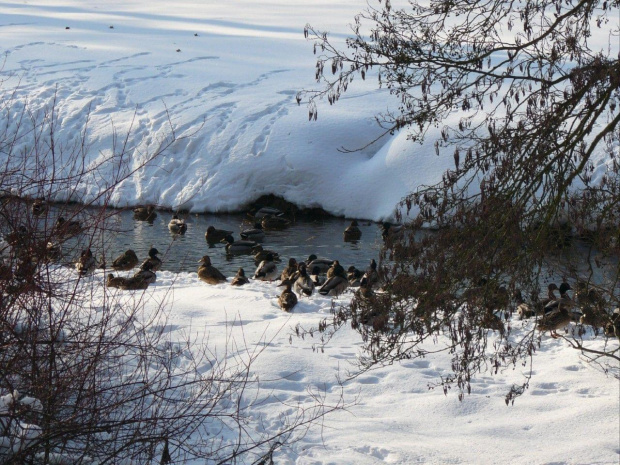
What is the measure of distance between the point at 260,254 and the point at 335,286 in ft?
12.3

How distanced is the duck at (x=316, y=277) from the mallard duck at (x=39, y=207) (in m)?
9.47

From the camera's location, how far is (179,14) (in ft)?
171

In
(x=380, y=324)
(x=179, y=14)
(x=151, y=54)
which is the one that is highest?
(x=179, y=14)

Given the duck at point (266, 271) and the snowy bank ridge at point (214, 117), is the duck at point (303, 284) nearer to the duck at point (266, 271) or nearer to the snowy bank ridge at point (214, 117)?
the duck at point (266, 271)

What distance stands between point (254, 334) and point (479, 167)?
15.5 ft

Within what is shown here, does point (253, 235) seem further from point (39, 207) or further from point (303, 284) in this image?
point (39, 207)

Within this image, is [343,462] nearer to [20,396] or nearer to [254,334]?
[20,396]

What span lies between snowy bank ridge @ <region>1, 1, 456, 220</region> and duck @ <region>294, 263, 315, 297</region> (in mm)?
2875

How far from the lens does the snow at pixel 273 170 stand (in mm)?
8102

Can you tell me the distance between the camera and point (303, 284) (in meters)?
14.0

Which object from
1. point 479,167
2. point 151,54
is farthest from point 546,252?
point 151,54

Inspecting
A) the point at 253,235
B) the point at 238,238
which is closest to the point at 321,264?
the point at 253,235

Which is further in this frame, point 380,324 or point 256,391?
point 256,391

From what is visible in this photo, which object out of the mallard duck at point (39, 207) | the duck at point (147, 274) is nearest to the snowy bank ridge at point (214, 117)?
the duck at point (147, 274)
